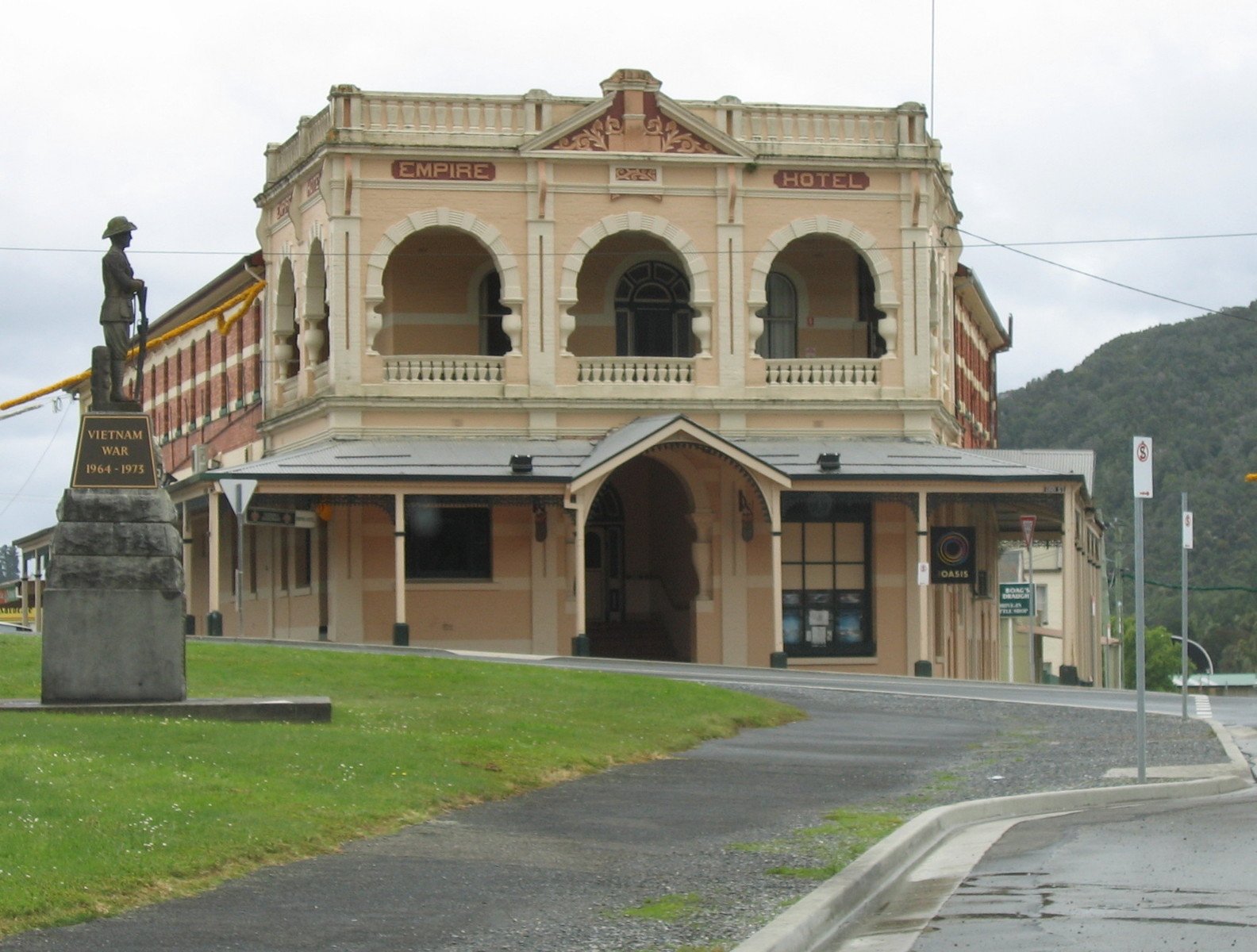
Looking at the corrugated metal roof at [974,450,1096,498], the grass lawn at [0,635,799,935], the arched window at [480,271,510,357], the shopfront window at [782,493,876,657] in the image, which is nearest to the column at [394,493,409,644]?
the arched window at [480,271,510,357]

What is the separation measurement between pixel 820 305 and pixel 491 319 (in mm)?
6227

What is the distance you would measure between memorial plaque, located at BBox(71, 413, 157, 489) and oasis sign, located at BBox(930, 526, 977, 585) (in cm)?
2136

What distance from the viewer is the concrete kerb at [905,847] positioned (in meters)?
9.66

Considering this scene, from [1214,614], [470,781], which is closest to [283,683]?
[470,781]

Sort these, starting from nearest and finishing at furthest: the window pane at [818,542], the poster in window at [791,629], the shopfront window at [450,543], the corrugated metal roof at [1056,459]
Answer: the shopfront window at [450,543]
the poster in window at [791,629]
the window pane at [818,542]
the corrugated metal roof at [1056,459]

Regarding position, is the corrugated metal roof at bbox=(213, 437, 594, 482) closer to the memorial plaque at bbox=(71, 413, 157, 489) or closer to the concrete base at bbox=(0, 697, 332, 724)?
the memorial plaque at bbox=(71, 413, 157, 489)

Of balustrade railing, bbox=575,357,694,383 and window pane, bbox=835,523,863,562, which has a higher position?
balustrade railing, bbox=575,357,694,383

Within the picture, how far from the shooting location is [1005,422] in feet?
376

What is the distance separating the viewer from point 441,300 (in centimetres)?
3994

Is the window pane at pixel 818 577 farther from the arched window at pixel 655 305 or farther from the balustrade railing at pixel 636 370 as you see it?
the arched window at pixel 655 305

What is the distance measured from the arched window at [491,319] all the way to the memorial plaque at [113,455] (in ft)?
72.5

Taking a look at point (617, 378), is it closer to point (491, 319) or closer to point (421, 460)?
point (491, 319)

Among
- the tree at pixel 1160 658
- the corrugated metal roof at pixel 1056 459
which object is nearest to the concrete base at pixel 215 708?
the corrugated metal roof at pixel 1056 459

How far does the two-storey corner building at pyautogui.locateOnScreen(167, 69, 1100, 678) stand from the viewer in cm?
3703
